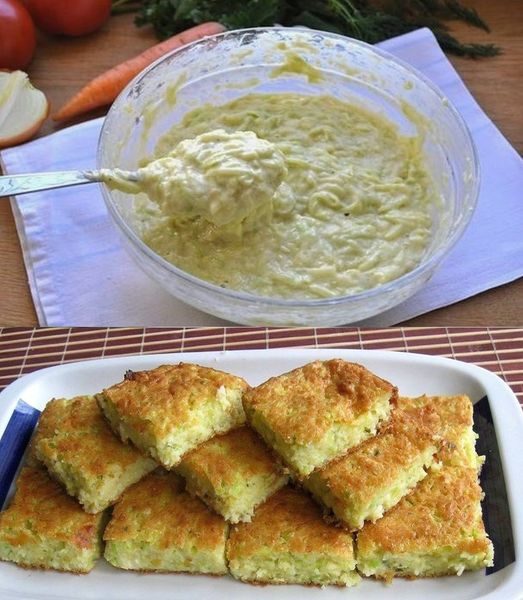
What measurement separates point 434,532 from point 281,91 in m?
2.17

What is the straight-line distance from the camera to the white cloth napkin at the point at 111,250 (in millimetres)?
2748

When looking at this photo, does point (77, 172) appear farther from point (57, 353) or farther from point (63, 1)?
point (63, 1)

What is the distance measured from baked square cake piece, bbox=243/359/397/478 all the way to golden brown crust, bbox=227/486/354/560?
0.09m

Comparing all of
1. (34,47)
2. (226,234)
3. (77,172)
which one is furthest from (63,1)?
(226,234)

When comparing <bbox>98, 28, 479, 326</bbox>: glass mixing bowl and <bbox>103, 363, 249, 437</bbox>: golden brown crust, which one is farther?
<bbox>98, 28, 479, 326</bbox>: glass mixing bowl

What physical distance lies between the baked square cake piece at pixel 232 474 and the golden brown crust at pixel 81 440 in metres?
0.16

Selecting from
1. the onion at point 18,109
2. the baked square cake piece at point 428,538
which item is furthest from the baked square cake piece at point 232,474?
the onion at point 18,109

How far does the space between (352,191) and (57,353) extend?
1205 mm

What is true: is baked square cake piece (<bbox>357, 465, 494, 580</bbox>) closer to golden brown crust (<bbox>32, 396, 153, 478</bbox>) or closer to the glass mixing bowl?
golden brown crust (<bbox>32, 396, 153, 478</bbox>)

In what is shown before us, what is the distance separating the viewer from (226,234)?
2738 millimetres

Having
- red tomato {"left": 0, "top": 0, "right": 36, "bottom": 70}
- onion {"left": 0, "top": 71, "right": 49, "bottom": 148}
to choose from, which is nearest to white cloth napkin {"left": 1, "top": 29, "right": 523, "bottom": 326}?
onion {"left": 0, "top": 71, "right": 49, "bottom": 148}

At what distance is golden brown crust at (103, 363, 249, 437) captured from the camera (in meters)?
1.89

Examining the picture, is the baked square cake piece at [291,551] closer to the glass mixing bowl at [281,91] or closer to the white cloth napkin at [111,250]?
the glass mixing bowl at [281,91]

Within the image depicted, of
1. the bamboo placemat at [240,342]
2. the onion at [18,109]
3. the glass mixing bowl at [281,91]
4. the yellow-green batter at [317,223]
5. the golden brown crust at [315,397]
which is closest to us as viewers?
the golden brown crust at [315,397]
